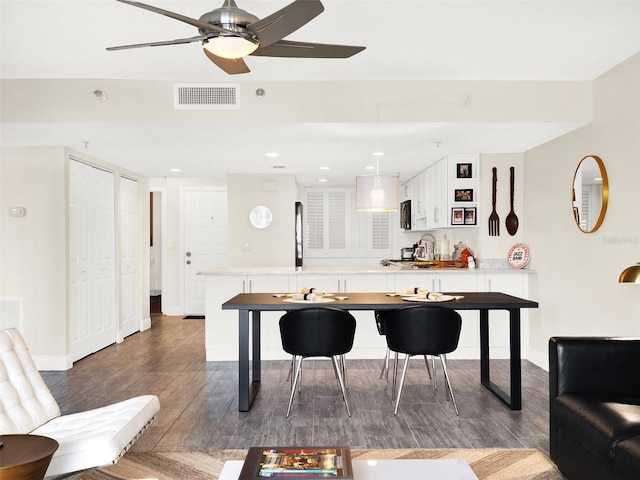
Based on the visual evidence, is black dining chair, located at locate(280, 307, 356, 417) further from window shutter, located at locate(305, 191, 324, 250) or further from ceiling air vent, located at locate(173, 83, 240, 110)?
window shutter, located at locate(305, 191, 324, 250)

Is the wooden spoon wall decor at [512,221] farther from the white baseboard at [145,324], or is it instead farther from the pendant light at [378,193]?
the white baseboard at [145,324]

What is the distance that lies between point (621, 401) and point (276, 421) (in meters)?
2.14

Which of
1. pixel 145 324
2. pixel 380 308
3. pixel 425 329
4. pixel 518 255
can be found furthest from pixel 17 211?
pixel 518 255

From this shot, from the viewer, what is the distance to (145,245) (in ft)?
23.3

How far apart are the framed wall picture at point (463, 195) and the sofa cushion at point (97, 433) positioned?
4182 mm

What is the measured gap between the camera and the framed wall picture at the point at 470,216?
5570mm

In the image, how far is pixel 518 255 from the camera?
5246 millimetres

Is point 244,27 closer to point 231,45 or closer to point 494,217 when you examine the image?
point 231,45

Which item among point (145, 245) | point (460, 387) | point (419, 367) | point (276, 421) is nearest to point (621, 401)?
point (460, 387)

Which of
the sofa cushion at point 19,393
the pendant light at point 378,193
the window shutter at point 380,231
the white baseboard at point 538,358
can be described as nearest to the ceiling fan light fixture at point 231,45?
the sofa cushion at point 19,393

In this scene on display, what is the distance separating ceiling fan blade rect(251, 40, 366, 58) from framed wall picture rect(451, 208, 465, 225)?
12.0 ft

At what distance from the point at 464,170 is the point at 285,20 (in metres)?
4.16

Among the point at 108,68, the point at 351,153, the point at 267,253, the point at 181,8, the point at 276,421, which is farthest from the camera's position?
the point at 267,253

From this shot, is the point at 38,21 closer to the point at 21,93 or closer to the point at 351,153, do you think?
the point at 21,93
